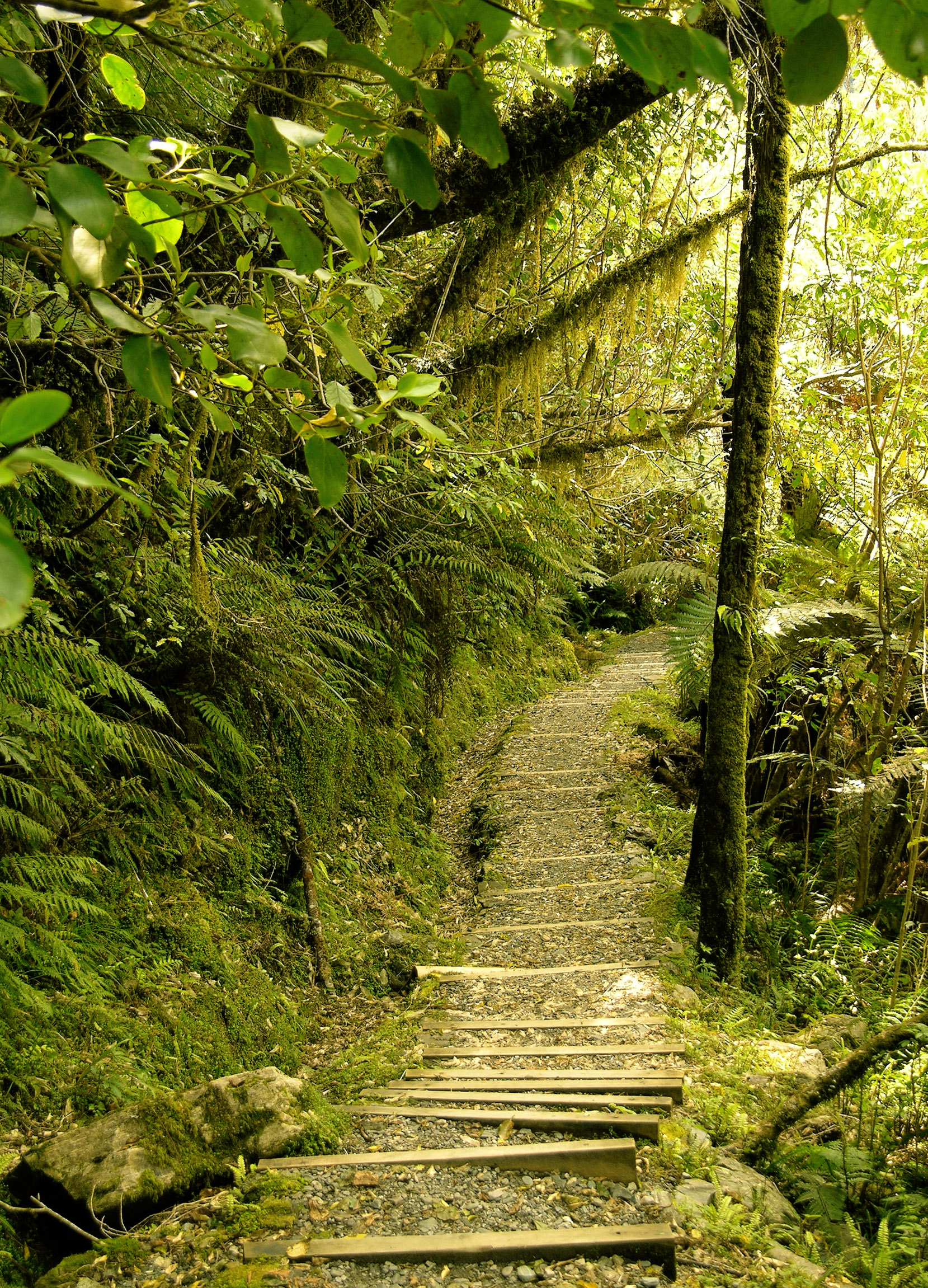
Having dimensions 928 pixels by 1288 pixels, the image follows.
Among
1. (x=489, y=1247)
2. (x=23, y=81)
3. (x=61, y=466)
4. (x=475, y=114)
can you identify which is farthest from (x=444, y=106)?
(x=489, y=1247)

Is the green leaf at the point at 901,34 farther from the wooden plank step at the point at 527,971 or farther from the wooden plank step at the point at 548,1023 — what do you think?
the wooden plank step at the point at 527,971

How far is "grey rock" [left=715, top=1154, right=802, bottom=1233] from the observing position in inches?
102

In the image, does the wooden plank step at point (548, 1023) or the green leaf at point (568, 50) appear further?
the wooden plank step at point (548, 1023)

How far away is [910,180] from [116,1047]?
777 centimetres

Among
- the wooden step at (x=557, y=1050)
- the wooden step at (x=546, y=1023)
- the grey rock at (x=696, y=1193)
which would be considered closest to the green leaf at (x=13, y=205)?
the grey rock at (x=696, y=1193)

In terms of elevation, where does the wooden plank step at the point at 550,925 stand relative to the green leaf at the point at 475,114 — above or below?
below

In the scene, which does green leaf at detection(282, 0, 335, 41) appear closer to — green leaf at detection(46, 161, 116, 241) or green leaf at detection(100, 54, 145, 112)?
green leaf at detection(46, 161, 116, 241)

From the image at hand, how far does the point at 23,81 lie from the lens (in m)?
0.95

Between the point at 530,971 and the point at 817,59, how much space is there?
4.46 meters

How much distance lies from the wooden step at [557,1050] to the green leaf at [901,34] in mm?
3516

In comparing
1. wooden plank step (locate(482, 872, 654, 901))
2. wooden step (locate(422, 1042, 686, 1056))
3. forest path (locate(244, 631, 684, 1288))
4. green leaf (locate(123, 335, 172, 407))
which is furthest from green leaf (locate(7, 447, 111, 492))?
wooden plank step (locate(482, 872, 654, 901))

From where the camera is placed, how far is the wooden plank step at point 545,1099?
2.91 metres

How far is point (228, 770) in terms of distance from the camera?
4375 mm

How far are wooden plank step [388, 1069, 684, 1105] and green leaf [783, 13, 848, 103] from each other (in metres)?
3.01
